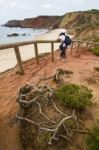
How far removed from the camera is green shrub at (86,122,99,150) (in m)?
5.36

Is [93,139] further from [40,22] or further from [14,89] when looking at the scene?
[40,22]

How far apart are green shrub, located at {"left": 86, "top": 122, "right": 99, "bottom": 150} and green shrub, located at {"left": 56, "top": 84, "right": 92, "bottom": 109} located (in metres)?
0.77

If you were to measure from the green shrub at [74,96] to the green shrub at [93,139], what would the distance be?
765mm

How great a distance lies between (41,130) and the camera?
19.3 ft

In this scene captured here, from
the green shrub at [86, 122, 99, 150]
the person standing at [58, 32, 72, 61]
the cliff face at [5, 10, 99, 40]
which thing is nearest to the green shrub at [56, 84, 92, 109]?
the green shrub at [86, 122, 99, 150]

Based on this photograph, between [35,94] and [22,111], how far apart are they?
22.3 inches

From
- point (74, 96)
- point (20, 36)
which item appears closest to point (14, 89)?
point (74, 96)

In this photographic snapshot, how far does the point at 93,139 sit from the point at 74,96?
1.24 m

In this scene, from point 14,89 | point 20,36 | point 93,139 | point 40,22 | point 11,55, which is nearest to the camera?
point 93,139

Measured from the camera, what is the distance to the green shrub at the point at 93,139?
211 inches

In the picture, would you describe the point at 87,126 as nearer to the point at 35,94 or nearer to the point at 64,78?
the point at 35,94

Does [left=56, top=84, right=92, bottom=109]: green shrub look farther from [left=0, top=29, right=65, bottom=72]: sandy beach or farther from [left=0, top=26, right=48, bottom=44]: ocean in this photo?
[left=0, top=26, right=48, bottom=44]: ocean

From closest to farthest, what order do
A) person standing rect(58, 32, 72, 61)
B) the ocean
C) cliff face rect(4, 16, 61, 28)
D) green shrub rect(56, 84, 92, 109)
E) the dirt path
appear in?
the dirt path → green shrub rect(56, 84, 92, 109) → person standing rect(58, 32, 72, 61) → the ocean → cliff face rect(4, 16, 61, 28)

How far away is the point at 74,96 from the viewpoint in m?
6.48
